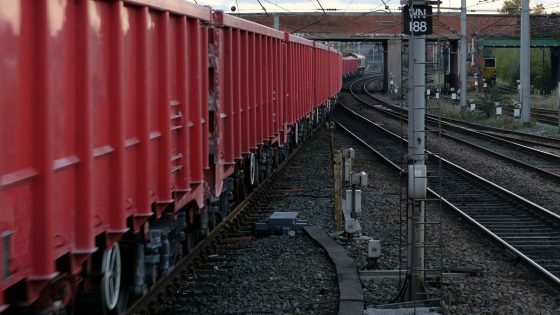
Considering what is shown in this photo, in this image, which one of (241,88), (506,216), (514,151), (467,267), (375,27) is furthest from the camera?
(375,27)

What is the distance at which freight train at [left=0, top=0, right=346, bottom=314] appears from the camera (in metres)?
4.59

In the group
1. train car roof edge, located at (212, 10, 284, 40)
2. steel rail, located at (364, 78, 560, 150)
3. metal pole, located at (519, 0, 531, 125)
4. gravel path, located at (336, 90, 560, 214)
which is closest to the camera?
train car roof edge, located at (212, 10, 284, 40)

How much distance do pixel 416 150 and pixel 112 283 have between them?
3.19m

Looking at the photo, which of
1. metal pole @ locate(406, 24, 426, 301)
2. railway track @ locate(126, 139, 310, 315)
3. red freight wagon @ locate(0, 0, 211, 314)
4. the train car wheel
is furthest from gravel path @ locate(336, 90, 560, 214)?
red freight wagon @ locate(0, 0, 211, 314)

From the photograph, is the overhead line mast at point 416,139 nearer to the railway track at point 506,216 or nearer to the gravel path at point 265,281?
the railway track at point 506,216

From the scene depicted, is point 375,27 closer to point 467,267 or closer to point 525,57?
point 525,57

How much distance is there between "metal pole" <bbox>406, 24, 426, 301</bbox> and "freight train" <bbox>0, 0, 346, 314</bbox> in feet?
7.09

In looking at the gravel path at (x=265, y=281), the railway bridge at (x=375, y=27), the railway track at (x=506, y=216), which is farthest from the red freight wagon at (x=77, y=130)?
the railway bridge at (x=375, y=27)

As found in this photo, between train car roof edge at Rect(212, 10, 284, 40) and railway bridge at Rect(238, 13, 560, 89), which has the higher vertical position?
railway bridge at Rect(238, 13, 560, 89)

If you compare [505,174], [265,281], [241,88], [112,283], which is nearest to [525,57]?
[505,174]

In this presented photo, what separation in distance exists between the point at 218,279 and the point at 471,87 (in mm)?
71758

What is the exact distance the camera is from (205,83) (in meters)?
9.66

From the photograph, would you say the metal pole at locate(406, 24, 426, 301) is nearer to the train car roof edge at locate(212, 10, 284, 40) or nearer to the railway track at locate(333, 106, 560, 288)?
the railway track at locate(333, 106, 560, 288)

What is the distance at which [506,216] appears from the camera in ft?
46.3
